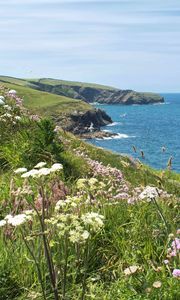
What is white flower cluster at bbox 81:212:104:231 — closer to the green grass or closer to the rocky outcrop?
the rocky outcrop

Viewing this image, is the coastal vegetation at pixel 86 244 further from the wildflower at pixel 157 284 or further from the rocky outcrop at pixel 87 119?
the rocky outcrop at pixel 87 119

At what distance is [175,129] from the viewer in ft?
624

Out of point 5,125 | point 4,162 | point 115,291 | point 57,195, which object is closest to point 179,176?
point 5,125

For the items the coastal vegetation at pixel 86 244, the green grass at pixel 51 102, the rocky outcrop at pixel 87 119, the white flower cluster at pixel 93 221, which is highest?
the white flower cluster at pixel 93 221

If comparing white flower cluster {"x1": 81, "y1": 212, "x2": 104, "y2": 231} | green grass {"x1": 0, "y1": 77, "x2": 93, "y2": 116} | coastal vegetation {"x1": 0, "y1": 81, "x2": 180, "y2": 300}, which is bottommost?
green grass {"x1": 0, "y1": 77, "x2": 93, "y2": 116}

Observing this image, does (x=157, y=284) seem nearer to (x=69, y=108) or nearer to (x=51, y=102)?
(x=69, y=108)

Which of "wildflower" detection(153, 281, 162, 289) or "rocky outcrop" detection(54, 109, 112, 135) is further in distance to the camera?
"rocky outcrop" detection(54, 109, 112, 135)

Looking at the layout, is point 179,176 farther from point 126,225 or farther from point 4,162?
point 126,225

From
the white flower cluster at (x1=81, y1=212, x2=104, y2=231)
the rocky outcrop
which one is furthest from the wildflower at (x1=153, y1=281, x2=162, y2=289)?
the rocky outcrop

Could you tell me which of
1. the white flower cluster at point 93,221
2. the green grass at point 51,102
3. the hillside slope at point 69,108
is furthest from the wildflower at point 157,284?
the green grass at point 51,102

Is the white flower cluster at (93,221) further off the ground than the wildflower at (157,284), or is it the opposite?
the white flower cluster at (93,221)

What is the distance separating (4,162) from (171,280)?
7.90 meters

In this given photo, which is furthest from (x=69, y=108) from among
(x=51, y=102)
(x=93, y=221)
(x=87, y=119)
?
(x=93, y=221)

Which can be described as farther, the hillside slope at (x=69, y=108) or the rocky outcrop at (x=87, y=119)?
the hillside slope at (x=69, y=108)
